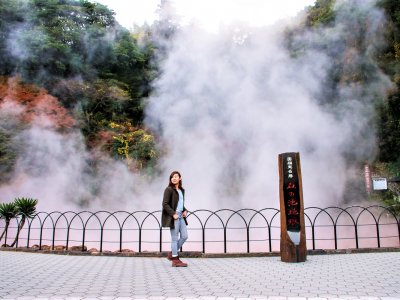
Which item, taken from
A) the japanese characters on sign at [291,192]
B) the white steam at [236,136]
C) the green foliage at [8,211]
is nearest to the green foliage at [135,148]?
the white steam at [236,136]

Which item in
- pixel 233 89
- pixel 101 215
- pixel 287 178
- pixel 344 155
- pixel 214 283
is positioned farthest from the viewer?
pixel 233 89

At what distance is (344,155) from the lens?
1435 centimetres

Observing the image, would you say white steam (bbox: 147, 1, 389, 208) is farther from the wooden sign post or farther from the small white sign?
the wooden sign post

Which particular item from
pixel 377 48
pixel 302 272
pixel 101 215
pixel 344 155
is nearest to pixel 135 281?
pixel 302 272

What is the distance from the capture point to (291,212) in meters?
5.47

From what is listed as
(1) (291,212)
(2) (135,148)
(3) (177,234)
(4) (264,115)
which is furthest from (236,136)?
(3) (177,234)

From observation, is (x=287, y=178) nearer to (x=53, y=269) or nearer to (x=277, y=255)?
(x=277, y=255)

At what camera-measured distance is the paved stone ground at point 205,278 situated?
3426 mm

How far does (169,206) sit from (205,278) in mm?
1307

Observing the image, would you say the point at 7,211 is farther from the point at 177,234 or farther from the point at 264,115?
the point at 264,115

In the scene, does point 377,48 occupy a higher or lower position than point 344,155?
higher

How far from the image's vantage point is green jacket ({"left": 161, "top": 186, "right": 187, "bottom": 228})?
5.13 metres

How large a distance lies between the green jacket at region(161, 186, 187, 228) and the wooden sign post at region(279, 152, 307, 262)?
1.78m

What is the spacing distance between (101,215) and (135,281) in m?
9.51
